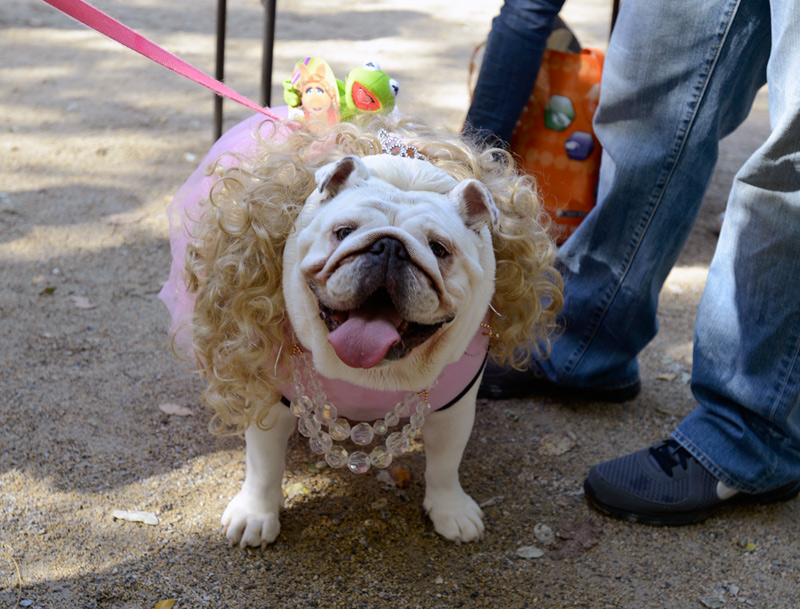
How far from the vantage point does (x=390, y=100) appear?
1988 mm

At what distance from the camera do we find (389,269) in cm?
139

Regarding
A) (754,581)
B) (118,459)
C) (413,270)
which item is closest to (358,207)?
(413,270)

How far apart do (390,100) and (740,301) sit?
3.47ft

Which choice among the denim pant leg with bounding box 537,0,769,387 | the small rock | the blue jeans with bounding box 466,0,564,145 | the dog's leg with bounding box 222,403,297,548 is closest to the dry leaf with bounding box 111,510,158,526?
the dog's leg with bounding box 222,403,297,548

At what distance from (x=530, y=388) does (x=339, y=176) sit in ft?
4.42

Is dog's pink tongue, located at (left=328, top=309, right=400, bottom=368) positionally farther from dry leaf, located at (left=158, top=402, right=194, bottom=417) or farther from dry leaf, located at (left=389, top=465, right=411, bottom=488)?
dry leaf, located at (left=158, top=402, right=194, bottom=417)

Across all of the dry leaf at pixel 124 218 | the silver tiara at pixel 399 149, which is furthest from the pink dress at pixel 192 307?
the dry leaf at pixel 124 218

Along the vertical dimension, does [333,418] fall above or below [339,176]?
below

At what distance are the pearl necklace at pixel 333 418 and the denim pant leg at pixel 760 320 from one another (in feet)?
2.86

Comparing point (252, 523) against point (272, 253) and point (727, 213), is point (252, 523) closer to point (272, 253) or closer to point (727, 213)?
point (272, 253)

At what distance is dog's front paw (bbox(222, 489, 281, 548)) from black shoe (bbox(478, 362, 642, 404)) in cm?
92

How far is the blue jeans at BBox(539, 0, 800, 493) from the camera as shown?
74.0 inches

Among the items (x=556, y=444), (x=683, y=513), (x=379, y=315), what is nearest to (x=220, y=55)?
(x=556, y=444)

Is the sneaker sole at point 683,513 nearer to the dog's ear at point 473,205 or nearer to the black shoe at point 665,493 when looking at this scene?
the black shoe at point 665,493
